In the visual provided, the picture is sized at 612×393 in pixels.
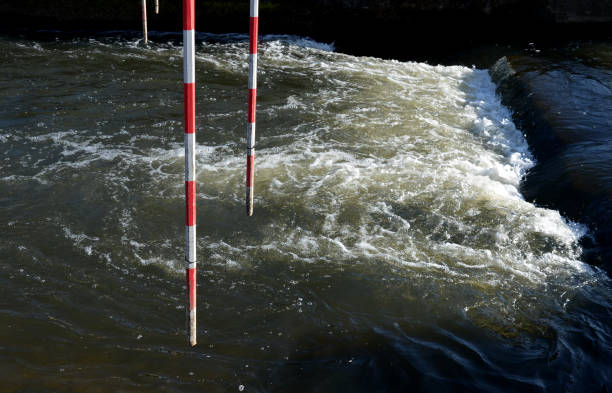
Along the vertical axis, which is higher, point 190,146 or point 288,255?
point 190,146

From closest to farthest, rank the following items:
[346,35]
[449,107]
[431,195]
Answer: [431,195], [449,107], [346,35]

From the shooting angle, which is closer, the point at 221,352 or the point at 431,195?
the point at 221,352

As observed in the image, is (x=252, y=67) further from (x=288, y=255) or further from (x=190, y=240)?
(x=190, y=240)

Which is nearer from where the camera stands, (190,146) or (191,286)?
(190,146)

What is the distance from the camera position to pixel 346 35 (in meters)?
15.1

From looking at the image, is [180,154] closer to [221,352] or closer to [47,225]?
[47,225]

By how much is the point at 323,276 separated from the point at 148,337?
5.49ft

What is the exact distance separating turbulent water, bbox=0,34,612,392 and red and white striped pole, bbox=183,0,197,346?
0.53 meters

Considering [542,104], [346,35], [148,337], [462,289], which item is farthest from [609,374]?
[346,35]

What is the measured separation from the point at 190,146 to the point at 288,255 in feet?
7.32

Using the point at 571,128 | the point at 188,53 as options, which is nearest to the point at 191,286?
the point at 188,53

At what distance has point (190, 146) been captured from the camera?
3541 millimetres

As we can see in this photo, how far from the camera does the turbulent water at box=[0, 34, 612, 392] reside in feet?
13.6

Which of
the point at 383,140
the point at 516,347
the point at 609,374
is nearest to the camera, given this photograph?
the point at 609,374
